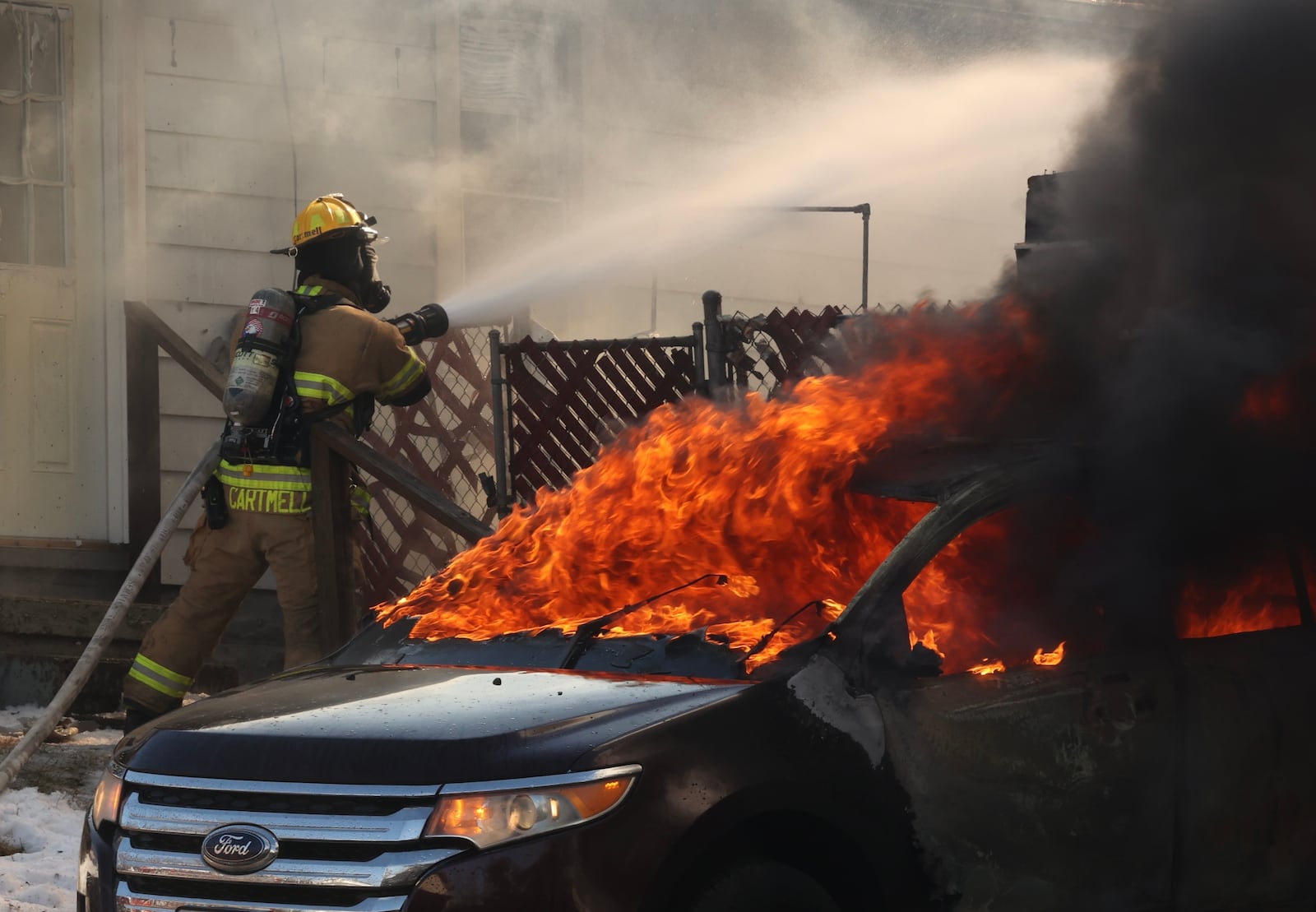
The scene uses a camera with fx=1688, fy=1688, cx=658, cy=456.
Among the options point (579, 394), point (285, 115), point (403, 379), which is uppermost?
point (285, 115)

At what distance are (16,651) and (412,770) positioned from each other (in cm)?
602

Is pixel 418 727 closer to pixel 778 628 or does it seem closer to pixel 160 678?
pixel 778 628

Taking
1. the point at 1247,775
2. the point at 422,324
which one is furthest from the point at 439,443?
the point at 1247,775

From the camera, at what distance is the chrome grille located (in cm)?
331

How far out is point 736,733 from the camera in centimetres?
362

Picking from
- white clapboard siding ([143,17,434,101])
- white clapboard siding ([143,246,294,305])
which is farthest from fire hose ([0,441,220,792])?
white clapboard siding ([143,17,434,101])

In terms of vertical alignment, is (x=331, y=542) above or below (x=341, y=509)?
below

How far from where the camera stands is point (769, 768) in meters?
3.62

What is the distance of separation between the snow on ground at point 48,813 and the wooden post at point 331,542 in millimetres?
1154

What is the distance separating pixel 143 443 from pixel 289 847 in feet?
21.2

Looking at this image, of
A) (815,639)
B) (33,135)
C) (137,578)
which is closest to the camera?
(815,639)

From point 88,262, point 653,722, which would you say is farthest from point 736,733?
point 88,262

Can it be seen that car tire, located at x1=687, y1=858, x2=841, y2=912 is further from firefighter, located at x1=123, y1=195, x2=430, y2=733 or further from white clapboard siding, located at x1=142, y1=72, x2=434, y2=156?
white clapboard siding, located at x1=142, y1=72, x2=434, y2=156

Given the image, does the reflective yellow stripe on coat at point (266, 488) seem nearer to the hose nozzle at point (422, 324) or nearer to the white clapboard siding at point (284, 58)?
the hose nozzle at point (422, 324)
